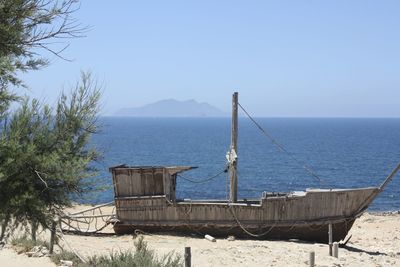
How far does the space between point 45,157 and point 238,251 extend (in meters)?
10.9

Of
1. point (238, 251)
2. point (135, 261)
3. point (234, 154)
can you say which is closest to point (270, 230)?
point (238, 251)

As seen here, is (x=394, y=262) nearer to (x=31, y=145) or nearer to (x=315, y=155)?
(x=31, y=145)

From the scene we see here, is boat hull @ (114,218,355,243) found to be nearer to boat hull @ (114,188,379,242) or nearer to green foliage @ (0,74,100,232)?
boat hull @ (114,188,379,242)

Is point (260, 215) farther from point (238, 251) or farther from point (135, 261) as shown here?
point (135, 261)

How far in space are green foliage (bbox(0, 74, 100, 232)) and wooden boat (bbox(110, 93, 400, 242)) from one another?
10.4 m

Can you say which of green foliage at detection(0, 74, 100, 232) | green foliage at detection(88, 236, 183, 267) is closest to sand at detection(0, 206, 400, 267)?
green foliage at detection(88, 236, 183, 267)

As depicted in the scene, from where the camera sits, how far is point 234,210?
855 inches

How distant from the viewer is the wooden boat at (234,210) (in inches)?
845

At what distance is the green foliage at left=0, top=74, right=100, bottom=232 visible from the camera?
10062 millimetres

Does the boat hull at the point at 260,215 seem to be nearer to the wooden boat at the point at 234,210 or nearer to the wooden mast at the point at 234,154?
the wooden boat at the point at 234,210

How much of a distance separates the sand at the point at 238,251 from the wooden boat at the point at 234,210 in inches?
21.4

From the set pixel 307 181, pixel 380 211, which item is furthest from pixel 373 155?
pixel 380 211

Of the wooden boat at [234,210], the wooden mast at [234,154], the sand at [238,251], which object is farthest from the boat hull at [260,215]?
the wooden mast at [234,154]

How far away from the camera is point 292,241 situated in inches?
858
